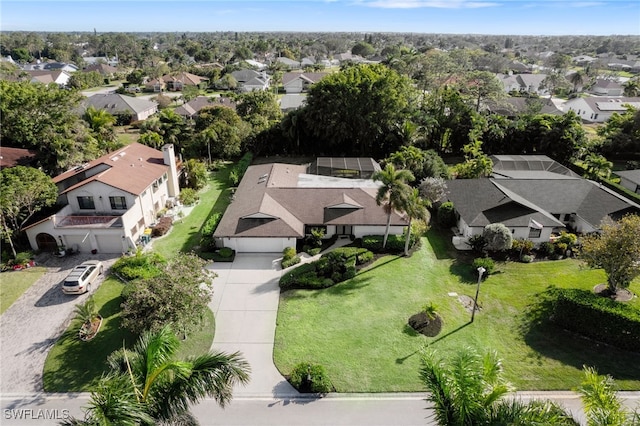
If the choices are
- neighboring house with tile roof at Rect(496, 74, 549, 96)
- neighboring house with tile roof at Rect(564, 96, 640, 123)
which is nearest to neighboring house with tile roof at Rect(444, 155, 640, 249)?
neighboring house with tile roof at Rect(564, 96, 640, 123)

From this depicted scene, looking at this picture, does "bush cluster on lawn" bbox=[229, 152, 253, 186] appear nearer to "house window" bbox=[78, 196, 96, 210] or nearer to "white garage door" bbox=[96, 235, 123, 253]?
"house window" bbox=[78, 196, 96, 210]

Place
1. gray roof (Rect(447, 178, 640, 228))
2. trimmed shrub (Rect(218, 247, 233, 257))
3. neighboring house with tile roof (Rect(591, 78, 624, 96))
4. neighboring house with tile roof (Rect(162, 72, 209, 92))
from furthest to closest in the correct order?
1. neighboring house with tile roof (Rect(591, 78, 624, 96))
2. neighboring house with tile roof (Rect(162, 72, 209, 92))
3. gray roof (Rect(447, 178, 640, 228))
4. trimmed shrub (Rect(218, 247, 233, 257))

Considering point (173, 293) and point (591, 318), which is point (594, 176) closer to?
point (591, 318)

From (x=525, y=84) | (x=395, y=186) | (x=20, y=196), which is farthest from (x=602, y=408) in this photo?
(x=525, y=84)

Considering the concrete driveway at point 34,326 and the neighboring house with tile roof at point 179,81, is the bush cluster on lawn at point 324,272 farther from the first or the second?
the neighboring house with tile roof at point 179,81

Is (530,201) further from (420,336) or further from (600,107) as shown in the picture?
(600,107)

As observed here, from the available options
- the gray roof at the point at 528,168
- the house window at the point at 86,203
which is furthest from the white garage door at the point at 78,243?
the gray roof at the point at 528,168
